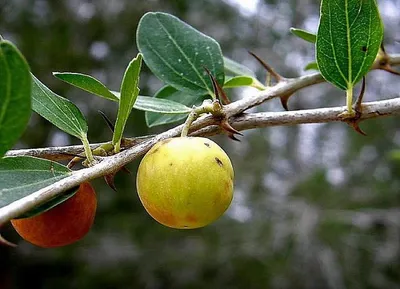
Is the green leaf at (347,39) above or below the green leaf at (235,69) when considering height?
below

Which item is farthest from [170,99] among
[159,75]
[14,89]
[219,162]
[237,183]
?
[237,183]

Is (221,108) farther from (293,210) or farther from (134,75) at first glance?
(293,210)

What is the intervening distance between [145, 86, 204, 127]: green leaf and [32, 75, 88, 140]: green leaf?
0.15 metres

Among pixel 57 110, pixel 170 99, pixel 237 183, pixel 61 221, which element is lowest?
pixel 61 221

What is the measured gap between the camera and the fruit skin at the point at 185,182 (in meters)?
0.47

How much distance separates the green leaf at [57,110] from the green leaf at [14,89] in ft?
0.52

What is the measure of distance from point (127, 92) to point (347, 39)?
0.26 meters

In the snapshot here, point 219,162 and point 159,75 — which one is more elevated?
point 159,75

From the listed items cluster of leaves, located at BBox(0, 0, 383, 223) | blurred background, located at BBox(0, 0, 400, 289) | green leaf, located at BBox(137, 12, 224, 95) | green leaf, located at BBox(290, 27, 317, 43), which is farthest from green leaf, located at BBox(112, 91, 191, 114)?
blurred background, located at BBox(0, 0, 400, 289)

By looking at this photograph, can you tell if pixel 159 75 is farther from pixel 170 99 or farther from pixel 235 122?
pixel 235 122

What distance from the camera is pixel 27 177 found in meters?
0.46

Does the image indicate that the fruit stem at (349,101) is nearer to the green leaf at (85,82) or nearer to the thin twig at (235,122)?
the thin twig at (235,122)

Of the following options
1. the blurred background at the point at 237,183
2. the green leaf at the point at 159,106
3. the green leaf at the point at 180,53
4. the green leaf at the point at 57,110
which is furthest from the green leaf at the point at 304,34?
the blurred background at the point at 237,183

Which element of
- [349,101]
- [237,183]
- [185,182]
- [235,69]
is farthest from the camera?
[237,183]
